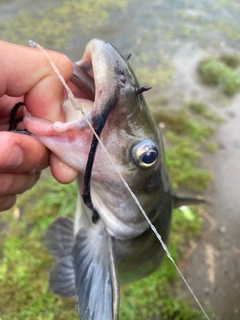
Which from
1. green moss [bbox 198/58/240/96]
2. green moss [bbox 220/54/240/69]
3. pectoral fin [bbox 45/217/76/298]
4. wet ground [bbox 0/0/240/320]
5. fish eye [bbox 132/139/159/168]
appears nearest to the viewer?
fish eye [bbox 132/139/159/168]

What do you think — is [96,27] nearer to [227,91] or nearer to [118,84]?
[227,91]

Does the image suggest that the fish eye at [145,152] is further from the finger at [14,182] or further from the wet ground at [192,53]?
the wet ground at [192,53]

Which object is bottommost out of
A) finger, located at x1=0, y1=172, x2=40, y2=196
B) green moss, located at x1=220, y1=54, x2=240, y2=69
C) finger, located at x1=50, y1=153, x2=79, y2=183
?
green moss, located at x1=220, y1=54, x2=240, y2=69

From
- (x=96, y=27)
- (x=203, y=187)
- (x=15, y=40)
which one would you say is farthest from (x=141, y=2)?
(x=203, y=187)

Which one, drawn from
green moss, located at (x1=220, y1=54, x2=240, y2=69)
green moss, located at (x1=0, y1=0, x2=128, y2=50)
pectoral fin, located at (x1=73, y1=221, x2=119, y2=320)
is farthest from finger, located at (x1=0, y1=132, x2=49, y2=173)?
green moss, located at (x1=220, y1=54, x2=240, y2=69)

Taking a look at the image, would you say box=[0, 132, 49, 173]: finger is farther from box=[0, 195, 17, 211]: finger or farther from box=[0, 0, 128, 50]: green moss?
box=[0, 0, 128, 50]: green moss

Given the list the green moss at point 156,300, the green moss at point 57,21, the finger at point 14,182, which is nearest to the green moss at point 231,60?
the green moss at point 57,21

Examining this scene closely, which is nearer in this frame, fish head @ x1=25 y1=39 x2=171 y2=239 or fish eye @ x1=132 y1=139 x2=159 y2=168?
fish head @ x1=25 y1=39 x2=171 y2=239

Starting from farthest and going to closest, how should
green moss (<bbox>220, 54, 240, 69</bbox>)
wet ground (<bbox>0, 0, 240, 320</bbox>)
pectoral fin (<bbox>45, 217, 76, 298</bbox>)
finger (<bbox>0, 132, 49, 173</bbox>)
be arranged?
green moss (<bbox>220, 54, 240, 69</bbox>), wet ground (<bbox>0, 0, 240, 320</bbox>), pectoral fin (<bbox>45, 217, 76, 298</bbox>), finger (<bbox>0, 132, 49, 173</bbox>)
